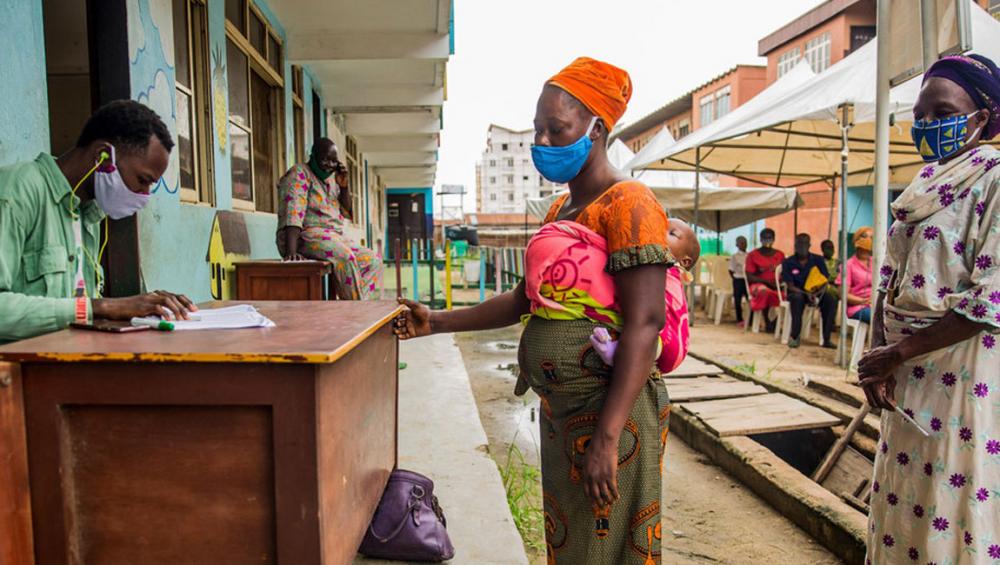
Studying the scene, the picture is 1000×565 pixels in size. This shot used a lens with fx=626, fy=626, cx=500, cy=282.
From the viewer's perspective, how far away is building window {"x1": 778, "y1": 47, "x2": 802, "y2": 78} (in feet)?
74.3

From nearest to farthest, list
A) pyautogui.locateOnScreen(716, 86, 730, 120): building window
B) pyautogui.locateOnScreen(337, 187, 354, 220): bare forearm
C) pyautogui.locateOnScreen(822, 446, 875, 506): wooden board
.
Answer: pyautogui.locateOnScreen(822, 446, 875, 506): wooden board
pyautogui.locateOnScreen(337, 187, 354, 220): bare forearm
pyautogui.locateOnScreen(716, 86, 730, 120): building window

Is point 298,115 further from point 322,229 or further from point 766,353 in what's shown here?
point 766,353

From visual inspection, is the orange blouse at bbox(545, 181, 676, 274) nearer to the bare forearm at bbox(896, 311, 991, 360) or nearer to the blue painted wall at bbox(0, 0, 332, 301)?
the bare forearm at bbox(896, 311, 991, 360)

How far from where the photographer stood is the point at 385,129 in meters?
10.8

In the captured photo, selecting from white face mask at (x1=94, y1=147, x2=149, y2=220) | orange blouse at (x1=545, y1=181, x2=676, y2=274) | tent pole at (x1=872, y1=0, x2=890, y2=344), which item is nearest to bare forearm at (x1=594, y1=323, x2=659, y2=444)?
orange blouse at (x1=545, y1=181, x2=676, y2=274)

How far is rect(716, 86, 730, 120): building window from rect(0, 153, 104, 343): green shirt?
2721cm

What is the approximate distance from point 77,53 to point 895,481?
18.2ft

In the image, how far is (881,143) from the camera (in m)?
4.48

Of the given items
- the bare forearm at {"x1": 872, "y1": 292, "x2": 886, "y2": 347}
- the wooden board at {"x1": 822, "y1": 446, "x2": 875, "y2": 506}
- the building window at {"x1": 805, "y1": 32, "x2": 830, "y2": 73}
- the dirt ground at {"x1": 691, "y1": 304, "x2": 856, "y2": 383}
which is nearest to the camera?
the bare forearm at {"x1": 872, "y1": 292, "x2": 886, "y2": 347}

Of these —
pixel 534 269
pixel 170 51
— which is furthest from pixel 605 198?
pixel 170 51

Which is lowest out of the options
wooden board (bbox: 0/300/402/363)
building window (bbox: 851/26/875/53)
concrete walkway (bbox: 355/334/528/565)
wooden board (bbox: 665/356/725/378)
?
wooden board (bbox: 665/356/725/378)

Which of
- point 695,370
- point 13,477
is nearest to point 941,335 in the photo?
point 13,477

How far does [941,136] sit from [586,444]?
142cm

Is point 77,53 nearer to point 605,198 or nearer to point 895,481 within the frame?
point 605,198
